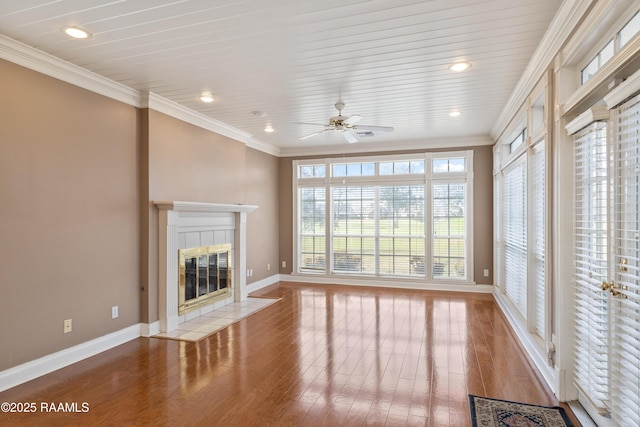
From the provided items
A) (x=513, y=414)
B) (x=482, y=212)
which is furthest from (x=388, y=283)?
(x=513, y=414)

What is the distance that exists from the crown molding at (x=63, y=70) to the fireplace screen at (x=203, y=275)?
195 centimetres

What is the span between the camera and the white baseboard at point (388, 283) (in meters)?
6.55

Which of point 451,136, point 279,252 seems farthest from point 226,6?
point 279,252

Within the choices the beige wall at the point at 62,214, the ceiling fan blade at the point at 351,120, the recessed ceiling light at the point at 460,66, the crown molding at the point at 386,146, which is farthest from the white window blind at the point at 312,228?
the recessed ceiling light at the point at 460,66

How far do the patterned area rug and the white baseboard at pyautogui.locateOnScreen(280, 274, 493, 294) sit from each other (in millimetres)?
4073

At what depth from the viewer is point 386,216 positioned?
23.6 feet

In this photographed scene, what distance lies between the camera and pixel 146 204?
Answer: 13.8 ft

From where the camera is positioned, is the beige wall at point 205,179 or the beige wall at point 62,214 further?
the beige wall at point 205,179

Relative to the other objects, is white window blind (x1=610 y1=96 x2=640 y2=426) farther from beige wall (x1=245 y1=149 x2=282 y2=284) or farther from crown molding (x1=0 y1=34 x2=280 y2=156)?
beige wall (x1=245 y1=149 x2=282 y2=284)

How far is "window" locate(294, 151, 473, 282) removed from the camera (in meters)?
6.72

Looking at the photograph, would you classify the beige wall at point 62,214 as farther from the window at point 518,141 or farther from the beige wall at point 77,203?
the window at point 518,141

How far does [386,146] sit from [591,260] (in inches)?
192

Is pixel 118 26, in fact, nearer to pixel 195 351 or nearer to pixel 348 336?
pixel 195 351

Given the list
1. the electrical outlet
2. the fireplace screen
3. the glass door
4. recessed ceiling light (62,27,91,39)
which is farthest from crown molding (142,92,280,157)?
the glass door
